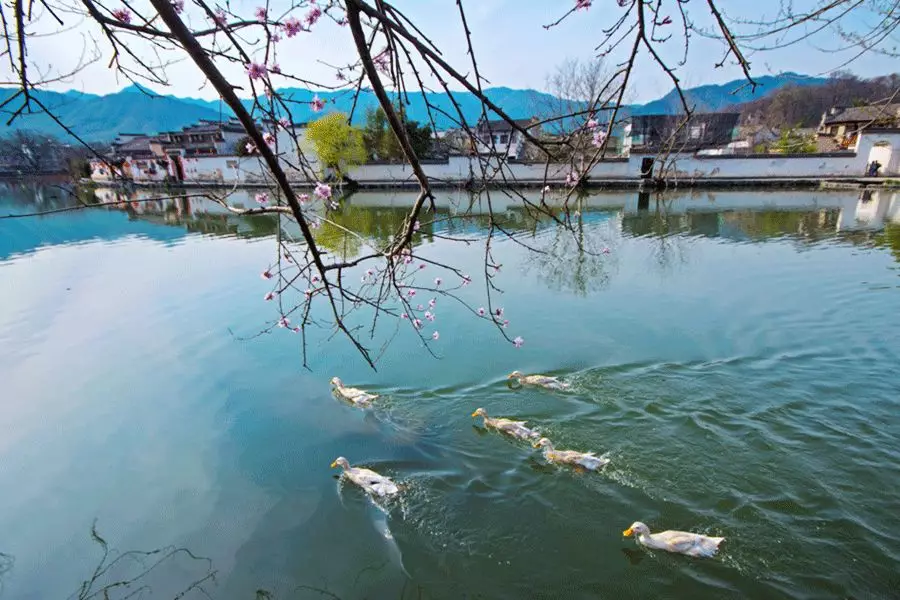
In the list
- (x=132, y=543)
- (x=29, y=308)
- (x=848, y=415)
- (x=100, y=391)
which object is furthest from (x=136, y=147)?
(x=848, y=415)

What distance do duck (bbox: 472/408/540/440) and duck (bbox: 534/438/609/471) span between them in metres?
0.35

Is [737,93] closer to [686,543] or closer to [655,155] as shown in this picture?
[686,543]

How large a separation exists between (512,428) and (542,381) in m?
1.16

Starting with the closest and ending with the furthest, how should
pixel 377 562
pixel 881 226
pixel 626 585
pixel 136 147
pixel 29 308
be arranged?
1. pixel 626 585
2. pixel 377 562
3. pixel 29 308
4. pixel 881 226
5. pixel 136 147

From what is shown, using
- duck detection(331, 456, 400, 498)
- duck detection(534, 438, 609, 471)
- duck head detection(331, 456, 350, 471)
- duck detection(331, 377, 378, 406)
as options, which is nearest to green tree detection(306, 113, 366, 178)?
duck detection(331, 377, 378, 406)

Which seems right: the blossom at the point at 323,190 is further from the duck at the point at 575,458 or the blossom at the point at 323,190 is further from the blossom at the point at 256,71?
the duck at the point at 575,458

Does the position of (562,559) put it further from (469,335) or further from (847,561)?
(469,335)

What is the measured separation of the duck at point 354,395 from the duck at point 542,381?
6.64 feet

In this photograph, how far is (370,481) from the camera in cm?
466

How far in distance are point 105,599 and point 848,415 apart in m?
7.58

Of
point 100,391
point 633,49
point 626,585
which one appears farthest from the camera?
point 100,391

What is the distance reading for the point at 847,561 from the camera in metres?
3.62

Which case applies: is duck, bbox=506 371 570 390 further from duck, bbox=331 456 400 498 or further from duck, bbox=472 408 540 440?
duck, bbox=331 456 400 498

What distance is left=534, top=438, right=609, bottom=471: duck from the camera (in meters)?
4.69
